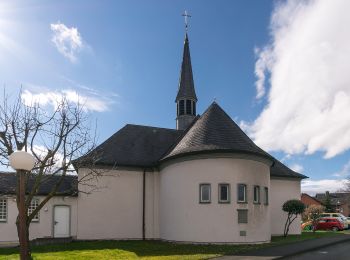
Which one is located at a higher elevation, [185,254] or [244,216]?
[244,216]

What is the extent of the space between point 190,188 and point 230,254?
20.3ft

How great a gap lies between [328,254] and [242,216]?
5.34 meters

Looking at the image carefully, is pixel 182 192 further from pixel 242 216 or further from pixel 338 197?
pixel 338 197

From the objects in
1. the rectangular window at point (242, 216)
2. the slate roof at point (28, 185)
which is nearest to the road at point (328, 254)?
the rectangular window at point (242, 216)

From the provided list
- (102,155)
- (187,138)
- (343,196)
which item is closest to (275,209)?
(187,138)

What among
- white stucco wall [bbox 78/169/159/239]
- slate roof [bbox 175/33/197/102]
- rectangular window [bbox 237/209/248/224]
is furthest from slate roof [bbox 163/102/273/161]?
slate roof [bbox 175/33/197/102]

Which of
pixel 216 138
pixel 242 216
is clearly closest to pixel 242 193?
pixel 242 216

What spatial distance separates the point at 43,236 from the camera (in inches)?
1001

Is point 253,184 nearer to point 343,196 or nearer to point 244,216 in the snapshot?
point 244,216

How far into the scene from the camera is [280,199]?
3056 cm

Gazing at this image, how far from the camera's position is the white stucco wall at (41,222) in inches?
967

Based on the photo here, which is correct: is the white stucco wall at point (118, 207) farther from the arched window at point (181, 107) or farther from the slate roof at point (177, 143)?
the arched window at point (181, 107)

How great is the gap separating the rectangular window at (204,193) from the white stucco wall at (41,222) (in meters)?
8.73

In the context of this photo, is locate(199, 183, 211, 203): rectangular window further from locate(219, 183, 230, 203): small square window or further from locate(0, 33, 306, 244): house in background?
locate(219, 183, 230, 203): small square window
